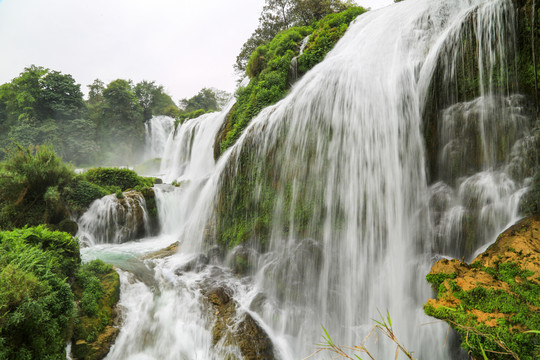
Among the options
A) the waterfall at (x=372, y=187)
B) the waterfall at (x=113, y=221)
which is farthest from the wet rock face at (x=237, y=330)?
the waterfall at (x=113, y=221)

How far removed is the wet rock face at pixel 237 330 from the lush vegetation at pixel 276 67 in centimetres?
595

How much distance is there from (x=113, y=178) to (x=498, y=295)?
1563 cm

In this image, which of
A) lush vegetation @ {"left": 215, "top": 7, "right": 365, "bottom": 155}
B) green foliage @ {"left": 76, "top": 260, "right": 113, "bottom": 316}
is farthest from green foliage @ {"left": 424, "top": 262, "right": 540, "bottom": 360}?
lush vegetation @ {"left": 215, "top": 7, "right": 365, "bottom": 155}

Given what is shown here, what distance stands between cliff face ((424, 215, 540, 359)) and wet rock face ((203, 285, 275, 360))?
312 cm

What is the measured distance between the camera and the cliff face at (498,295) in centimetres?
271

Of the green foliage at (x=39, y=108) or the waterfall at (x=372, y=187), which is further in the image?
the green foliage at (x=39, y=108)

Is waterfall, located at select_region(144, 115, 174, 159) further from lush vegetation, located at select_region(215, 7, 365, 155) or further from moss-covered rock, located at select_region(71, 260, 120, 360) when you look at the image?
moss-covered rock, located at select_region(71, 260, 120, 360)

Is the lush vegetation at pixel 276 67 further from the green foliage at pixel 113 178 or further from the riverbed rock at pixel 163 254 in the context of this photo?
the green foliage at pixel 113 178

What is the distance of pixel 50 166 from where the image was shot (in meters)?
10.1

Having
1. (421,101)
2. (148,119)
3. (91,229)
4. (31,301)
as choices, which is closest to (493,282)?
(421,101)

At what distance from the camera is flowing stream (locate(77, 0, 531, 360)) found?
467 cm

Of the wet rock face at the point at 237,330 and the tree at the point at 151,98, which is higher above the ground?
the tree at the point at 151,98

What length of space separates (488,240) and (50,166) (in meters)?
13.8

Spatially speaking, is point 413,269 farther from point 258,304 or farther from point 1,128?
point 1,128
